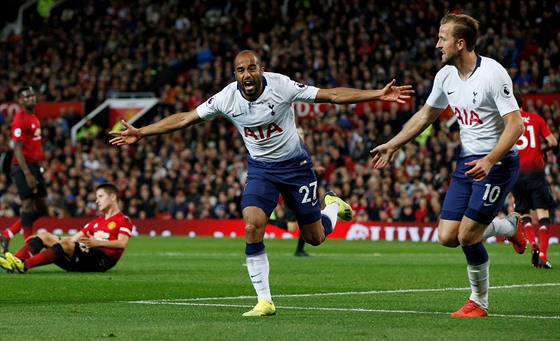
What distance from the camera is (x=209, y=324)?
8859 mm

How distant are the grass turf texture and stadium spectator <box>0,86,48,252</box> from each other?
161 centimetres

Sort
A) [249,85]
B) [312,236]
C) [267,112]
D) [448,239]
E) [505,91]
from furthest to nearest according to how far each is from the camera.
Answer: [312,236], [267,112], [249,85], [448,239], [505,91]

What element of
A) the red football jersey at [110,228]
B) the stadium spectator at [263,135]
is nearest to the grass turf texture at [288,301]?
the red football jersey at [110,228]

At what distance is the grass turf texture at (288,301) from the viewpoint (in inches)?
326

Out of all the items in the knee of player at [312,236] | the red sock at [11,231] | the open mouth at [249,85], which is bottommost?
the red sock at [11,231]

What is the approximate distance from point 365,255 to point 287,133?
10951mm

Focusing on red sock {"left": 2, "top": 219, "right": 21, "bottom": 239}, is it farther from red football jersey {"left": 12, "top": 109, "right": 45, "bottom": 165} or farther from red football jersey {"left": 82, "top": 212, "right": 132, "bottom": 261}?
red football jersey {"left": 82, "top": 212, "right": 132, "bottom": 261}

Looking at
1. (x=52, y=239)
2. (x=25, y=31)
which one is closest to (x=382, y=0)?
(x=25, y=31)

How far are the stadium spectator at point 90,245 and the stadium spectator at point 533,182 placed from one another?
19.3 feet

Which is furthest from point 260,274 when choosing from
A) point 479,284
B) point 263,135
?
point 479,284

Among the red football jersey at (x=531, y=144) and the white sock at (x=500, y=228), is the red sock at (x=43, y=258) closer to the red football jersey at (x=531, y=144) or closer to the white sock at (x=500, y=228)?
the white sock at (x=500, y=228)

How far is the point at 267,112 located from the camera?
32.9ft

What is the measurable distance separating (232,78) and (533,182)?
1971 centimetres

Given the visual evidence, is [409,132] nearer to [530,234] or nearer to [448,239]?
[448,239]
